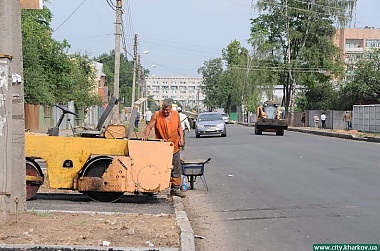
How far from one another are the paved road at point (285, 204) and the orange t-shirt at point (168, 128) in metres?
1.20

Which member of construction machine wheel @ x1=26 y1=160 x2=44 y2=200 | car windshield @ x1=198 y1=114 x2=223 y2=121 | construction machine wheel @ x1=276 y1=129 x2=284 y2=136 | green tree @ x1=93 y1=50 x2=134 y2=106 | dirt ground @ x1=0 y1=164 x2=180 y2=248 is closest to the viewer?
dirt ground @ x1=0 y1=164 x2=180 y2=248

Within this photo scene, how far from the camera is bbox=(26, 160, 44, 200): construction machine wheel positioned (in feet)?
37.0

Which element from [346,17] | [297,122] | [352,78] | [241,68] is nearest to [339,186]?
[352,78]

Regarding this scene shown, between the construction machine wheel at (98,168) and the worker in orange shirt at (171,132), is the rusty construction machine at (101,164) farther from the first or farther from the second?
the worker in orange shirt at (171,132)

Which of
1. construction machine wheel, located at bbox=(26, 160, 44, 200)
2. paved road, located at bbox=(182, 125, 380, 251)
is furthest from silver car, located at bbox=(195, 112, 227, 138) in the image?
construction machine wheel, located at bbox=(26, 160, 44, 200)

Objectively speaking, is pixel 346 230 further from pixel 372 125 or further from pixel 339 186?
pixel 372 125

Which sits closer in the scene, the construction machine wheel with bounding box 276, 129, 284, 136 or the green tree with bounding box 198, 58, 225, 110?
the construction machine wheel with bounding box 276, 129, 284, 136

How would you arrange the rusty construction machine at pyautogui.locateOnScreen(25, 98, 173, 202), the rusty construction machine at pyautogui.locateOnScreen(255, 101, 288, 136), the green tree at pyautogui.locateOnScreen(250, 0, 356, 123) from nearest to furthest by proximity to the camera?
the rusty construction machine at pyautogui.locateOnScreen(25, 98, 173, 202) < the rusty construction machine at pyautogui.locateOnScreen(255, 101, 288, 136) < the green tree at pyautogui.locateOnScreen(250, 0, 356, 123)

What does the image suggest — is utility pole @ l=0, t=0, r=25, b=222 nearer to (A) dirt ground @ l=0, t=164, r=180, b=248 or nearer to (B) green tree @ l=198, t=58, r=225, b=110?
(A) dirt ground @ l=0, t=164, r=180, b=248

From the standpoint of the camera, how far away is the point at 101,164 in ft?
36.7

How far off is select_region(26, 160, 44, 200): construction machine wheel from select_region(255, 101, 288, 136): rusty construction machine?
31.1 metres

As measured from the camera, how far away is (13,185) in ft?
28.6

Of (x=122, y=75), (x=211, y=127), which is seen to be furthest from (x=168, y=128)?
(x=122, y=75)

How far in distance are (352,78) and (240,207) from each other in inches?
1892
